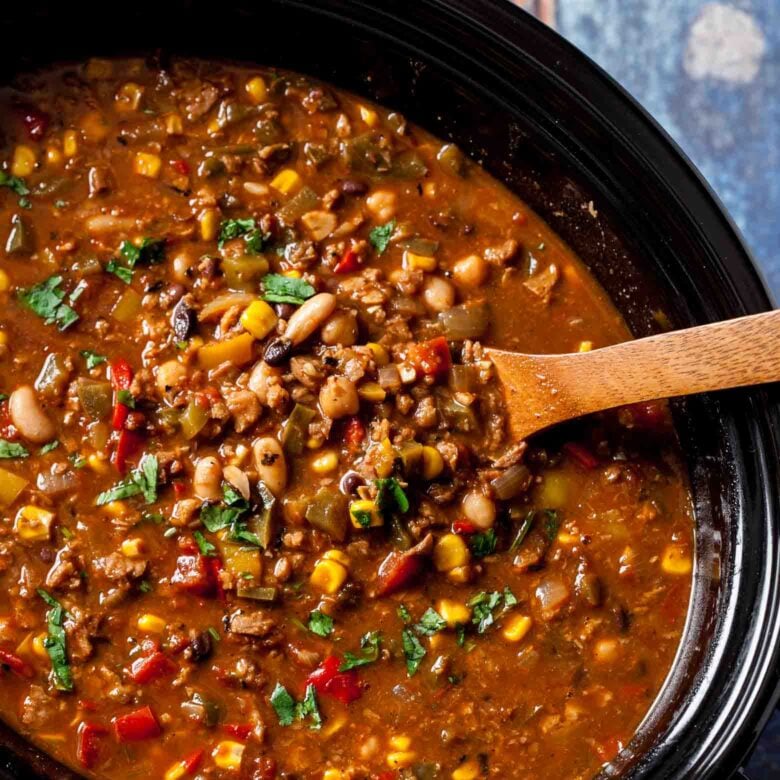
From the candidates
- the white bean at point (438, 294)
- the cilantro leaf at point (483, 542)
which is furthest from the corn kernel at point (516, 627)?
the white bean at point (438, 294)

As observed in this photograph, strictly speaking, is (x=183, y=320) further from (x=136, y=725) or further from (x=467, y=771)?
(x=467, y=771)

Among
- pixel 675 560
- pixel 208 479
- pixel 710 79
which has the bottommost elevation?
pixel 208 479

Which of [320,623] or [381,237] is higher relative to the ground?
[381,237]

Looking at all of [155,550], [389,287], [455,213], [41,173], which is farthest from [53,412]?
[455,213]

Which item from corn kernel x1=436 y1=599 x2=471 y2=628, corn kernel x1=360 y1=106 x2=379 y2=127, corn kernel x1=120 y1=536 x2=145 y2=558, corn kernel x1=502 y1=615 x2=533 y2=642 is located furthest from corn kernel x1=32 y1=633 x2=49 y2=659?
corn kernel x1=360 y1=106 x2=379 y2=127

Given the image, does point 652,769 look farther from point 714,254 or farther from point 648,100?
point 648,100

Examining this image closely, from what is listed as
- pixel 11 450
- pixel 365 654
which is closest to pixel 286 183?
pixel 11 450

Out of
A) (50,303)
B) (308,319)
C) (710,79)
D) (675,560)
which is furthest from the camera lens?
(710,79)
